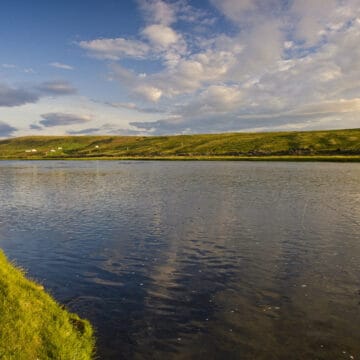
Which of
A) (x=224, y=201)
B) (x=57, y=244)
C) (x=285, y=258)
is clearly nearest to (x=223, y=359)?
(x=285, y=258)

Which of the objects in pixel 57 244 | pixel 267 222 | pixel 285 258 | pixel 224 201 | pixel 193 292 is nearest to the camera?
pixel 193 292

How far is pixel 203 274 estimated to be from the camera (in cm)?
2058

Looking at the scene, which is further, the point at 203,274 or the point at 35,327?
the point at 203,274

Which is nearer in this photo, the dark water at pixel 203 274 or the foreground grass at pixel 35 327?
the foreground grass at pixel 35 327

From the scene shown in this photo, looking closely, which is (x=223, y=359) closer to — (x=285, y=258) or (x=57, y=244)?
(x=285, y=258)

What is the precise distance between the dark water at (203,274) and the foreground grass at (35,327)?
3.53 feet

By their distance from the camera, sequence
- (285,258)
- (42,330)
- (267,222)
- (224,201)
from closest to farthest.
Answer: (42,330), (285,258), (267,222), (224,201)

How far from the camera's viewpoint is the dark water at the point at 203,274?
545 inches

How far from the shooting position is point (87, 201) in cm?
4847

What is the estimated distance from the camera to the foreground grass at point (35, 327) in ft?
35.9

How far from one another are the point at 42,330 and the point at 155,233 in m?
18.3

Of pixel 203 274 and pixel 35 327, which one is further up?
pixel 35 327

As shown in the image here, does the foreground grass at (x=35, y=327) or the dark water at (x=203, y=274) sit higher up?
the foreground grass at (x=35, y=327)

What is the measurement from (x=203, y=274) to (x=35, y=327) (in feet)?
34.5
